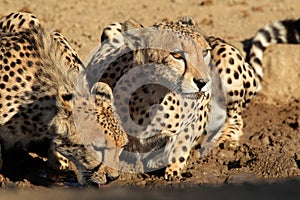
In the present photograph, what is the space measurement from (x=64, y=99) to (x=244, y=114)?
2.97 meters

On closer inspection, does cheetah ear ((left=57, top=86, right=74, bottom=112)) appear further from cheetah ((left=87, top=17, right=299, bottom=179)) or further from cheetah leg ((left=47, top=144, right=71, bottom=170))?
cheetah leg ((left=47, top=144, right=71, bottom=170))

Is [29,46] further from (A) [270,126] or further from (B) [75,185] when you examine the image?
(A) [270,126]

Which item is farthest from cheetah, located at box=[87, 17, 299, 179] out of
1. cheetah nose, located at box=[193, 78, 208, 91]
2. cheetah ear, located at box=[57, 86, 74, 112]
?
cheetah ear, located at box=[57, 86, 74, 112]

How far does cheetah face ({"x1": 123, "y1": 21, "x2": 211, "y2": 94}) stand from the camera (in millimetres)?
7391

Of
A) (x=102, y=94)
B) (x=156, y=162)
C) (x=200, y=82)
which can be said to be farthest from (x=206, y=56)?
(x=102, y=94)

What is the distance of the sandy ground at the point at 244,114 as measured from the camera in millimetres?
7297

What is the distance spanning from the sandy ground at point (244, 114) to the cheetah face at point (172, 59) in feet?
2.83

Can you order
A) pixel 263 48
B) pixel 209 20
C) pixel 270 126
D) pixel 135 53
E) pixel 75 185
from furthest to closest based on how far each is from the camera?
1. pixel 209 20
2. pixel 263 48
3. pixel 270 126
4. pixel 135 53
5. pixel 75 185

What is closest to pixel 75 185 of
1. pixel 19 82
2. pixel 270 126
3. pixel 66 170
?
pixel 66 170

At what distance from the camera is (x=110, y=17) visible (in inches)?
432

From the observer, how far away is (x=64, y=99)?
6.84 metres

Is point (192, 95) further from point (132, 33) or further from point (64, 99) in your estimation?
point (64, 99)

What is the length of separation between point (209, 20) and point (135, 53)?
304cm

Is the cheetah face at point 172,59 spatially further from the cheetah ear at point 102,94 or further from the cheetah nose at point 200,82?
the cheetah ear at point 102,94
